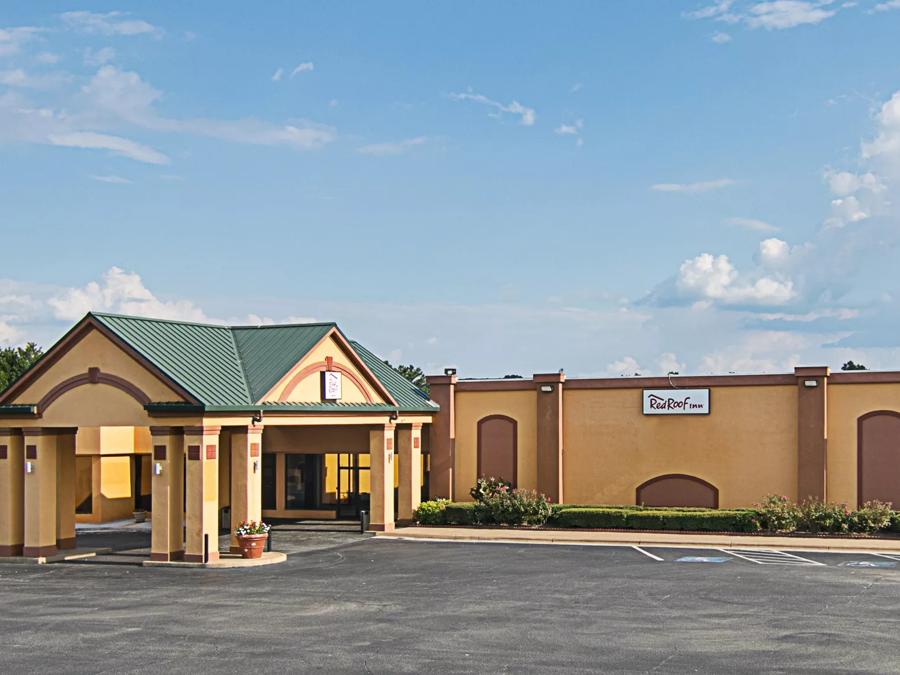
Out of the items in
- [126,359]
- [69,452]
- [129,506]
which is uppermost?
[126,359]

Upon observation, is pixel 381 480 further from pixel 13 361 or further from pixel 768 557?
pixel 13 361

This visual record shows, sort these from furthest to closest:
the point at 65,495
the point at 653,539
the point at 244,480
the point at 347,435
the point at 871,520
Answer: the point at 347,435, the point at 871,520, the point at 653,539, the point at 65,495, the point at 244,480

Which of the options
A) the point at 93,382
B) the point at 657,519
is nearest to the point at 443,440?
the point at 657,519

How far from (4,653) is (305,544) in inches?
648

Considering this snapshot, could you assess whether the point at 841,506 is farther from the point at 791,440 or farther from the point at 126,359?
the point at 126,359

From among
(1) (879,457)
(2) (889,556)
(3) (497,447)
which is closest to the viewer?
(2) (889,556)

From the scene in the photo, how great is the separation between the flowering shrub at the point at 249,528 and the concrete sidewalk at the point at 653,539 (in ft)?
21.7

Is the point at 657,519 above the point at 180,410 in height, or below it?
below

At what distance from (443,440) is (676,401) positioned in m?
9.14

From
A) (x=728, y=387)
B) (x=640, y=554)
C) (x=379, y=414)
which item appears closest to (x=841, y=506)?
(x=728, y=387)

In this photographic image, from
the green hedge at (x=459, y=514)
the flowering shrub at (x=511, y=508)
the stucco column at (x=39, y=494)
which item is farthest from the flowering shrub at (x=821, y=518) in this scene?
the stucco column at (x=39, y=494)

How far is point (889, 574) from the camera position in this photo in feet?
93.4

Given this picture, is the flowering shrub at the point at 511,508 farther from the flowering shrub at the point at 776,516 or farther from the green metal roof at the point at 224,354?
the flowering shrub at the point at 776,516

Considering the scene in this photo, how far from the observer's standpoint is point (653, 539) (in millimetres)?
36062
